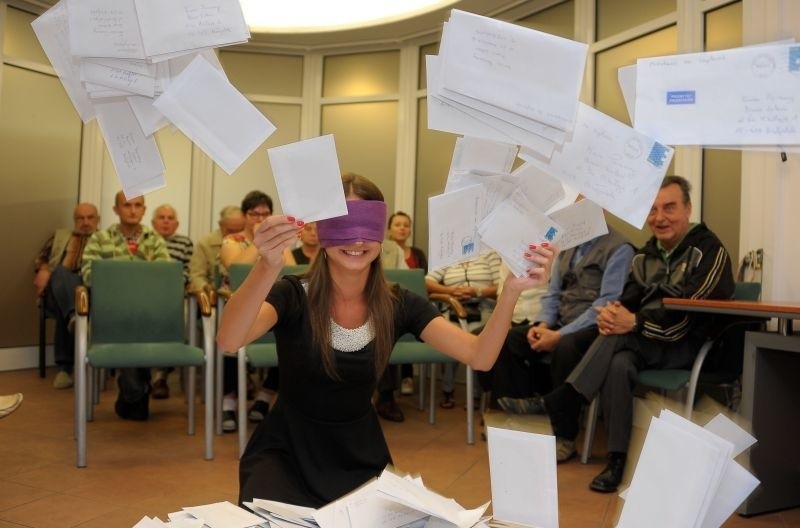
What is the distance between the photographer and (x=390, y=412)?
14.4ft

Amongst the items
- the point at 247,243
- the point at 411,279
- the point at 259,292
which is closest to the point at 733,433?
the point at 259,292

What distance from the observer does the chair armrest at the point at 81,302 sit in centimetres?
343

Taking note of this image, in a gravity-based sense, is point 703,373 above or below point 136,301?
below

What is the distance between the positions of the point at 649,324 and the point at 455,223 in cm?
212

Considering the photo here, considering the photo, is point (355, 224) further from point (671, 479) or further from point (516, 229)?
point (671, 479)

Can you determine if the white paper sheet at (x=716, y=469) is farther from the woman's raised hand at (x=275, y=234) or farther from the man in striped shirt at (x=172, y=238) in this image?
the man in striped shirt at (x=172, y=238)

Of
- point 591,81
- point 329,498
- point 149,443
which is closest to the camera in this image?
point 329,498

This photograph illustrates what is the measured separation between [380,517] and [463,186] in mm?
611

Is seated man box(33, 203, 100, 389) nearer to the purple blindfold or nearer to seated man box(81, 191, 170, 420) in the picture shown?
seated man box(81, 191, 170, 420)

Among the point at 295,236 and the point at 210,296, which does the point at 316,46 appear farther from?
the point at 295,236

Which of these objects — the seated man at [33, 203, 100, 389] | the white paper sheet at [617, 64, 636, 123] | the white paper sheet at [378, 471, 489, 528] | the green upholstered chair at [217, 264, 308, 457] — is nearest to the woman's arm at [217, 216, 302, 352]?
the white paper sheet at [378, 471, 489, 528]

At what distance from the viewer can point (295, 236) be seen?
1293mm

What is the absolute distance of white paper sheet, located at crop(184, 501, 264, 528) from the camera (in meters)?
1.02

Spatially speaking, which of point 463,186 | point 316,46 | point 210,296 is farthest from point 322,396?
point 316,46
